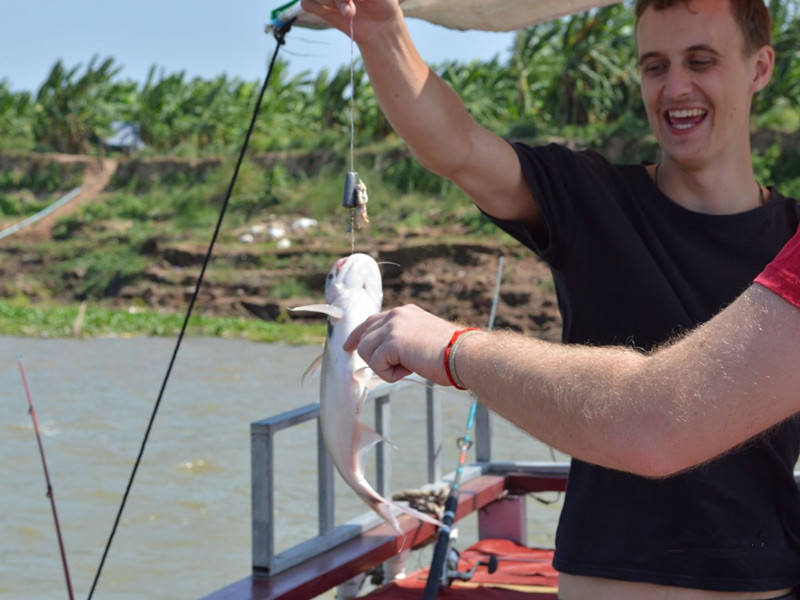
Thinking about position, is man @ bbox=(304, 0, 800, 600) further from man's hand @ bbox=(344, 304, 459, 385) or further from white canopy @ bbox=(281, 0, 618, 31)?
white canopy @ bbox=(281, 0, 618, 31)

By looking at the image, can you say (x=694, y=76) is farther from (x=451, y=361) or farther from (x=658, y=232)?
(x=451, y=361)

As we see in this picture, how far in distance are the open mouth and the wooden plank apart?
52.4 inches

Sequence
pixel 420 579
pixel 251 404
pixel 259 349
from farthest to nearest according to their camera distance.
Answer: pixel 259 349, pixel 251 404, pixel 420 579

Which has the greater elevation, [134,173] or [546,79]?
[546,79]

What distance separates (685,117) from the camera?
1.73 metres

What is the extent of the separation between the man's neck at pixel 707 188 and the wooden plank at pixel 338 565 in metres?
1.25

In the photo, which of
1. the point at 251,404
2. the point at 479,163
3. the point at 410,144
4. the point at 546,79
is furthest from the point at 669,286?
the point at 546,79

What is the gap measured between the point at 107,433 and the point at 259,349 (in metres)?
5.79

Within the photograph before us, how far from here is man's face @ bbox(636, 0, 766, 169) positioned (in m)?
1.69

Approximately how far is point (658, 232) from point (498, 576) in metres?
2.65

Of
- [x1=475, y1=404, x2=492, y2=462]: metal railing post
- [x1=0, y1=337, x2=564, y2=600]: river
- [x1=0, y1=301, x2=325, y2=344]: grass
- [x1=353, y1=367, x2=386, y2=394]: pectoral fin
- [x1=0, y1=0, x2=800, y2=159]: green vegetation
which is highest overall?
[x1=0, y1=0, x2=800, y2=159]: green vegetation

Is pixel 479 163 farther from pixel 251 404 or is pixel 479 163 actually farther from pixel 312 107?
pixel 312 107

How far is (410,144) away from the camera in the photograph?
67.1 inches

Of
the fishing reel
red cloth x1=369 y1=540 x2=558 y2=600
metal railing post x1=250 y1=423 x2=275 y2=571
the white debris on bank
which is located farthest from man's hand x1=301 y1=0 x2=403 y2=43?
the white debris on bank
